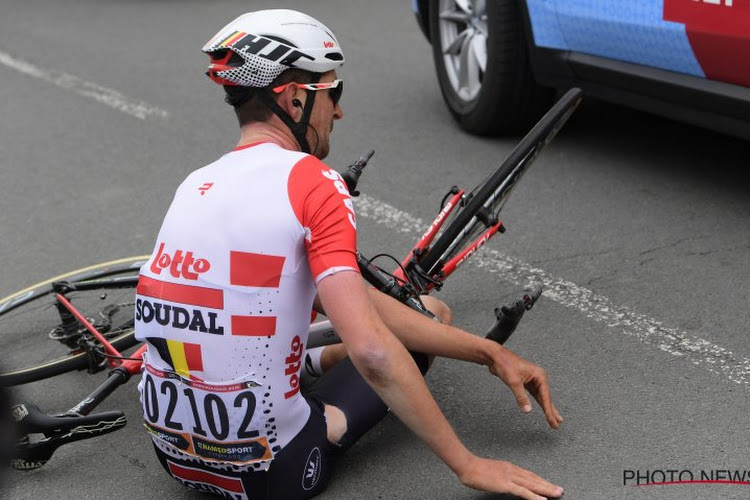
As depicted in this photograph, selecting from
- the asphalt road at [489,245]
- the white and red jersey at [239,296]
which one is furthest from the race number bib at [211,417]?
the asphalt road at [489,245]

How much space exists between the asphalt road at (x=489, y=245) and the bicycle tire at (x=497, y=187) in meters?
0.41

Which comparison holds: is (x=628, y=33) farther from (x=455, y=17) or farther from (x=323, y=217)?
(x=323, y=217)

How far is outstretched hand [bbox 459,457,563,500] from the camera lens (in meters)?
2.93

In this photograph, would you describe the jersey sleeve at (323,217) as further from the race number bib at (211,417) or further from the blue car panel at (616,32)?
the blue car panel at (616,32)

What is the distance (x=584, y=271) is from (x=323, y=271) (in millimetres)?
2139

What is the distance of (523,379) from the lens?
3.24 metres

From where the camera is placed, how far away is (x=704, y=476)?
3182 mm

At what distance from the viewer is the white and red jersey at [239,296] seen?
2932 millimetres

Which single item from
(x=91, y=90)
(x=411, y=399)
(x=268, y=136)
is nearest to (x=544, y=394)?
(x=411, y=399)

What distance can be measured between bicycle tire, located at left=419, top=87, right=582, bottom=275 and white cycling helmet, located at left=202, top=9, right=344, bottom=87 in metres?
0.87

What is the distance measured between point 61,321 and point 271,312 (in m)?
1.62

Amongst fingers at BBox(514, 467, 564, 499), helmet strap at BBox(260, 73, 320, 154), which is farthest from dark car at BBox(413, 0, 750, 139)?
fingers at BBox(514, 467, 564, 499)

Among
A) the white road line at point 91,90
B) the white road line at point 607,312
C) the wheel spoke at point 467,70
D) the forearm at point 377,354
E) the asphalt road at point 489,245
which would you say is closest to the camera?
the forearm at point 377,354

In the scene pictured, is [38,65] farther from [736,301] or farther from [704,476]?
[704,476]
